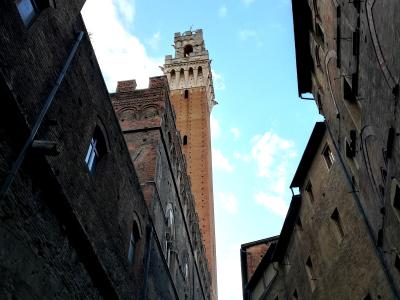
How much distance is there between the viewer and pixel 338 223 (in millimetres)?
11344

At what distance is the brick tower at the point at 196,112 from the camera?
34219mm

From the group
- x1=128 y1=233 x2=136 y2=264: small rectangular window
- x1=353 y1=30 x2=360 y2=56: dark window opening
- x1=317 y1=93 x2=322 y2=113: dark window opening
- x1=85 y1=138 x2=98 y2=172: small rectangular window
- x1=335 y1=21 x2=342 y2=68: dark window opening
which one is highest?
x1=317 y1=93 x2=322 y2=113: dark window opening

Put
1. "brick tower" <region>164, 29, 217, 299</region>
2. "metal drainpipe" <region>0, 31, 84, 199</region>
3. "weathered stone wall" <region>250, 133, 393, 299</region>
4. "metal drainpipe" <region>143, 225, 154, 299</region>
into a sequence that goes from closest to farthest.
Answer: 1. "metal drainpipe" <region>0, 31, 84, 199</region>
2. "weathered stone wall" <region>250, 133, 393, 299</region>
3. "metal drainpipe" <region>143, 225, 154, 299</region>
4. "brick tower" <region>164, 29, 217, 299</region>

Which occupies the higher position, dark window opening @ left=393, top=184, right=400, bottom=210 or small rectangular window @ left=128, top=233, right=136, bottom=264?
small rectangular window @ left=128, top=233, right=136, bottom=264

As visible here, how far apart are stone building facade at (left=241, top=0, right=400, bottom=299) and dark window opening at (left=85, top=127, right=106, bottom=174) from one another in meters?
5.18

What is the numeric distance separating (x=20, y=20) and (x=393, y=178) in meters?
6.17

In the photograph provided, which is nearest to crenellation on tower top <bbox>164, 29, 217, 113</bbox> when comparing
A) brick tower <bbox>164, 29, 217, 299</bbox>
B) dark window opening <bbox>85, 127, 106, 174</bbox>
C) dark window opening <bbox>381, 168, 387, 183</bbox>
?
brick tower <bbox>164, 29, 217, 299</bbox>

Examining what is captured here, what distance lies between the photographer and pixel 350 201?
10617 millimetres

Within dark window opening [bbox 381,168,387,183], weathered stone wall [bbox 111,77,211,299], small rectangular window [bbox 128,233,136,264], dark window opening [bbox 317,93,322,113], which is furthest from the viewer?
weathered stone wall [bbox 111,77,211,299]

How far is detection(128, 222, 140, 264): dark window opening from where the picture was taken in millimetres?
10306

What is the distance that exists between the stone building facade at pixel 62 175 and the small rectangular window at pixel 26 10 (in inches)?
0.7

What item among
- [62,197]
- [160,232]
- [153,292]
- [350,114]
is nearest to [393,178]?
[350,114]

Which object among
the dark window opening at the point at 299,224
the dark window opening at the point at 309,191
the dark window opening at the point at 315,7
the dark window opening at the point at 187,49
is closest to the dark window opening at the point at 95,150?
the dark window opening at the point at 315,7

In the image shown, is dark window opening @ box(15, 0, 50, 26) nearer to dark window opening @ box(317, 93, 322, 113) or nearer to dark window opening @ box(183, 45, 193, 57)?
dark window opening @ box(317, 93, 322, 113)
